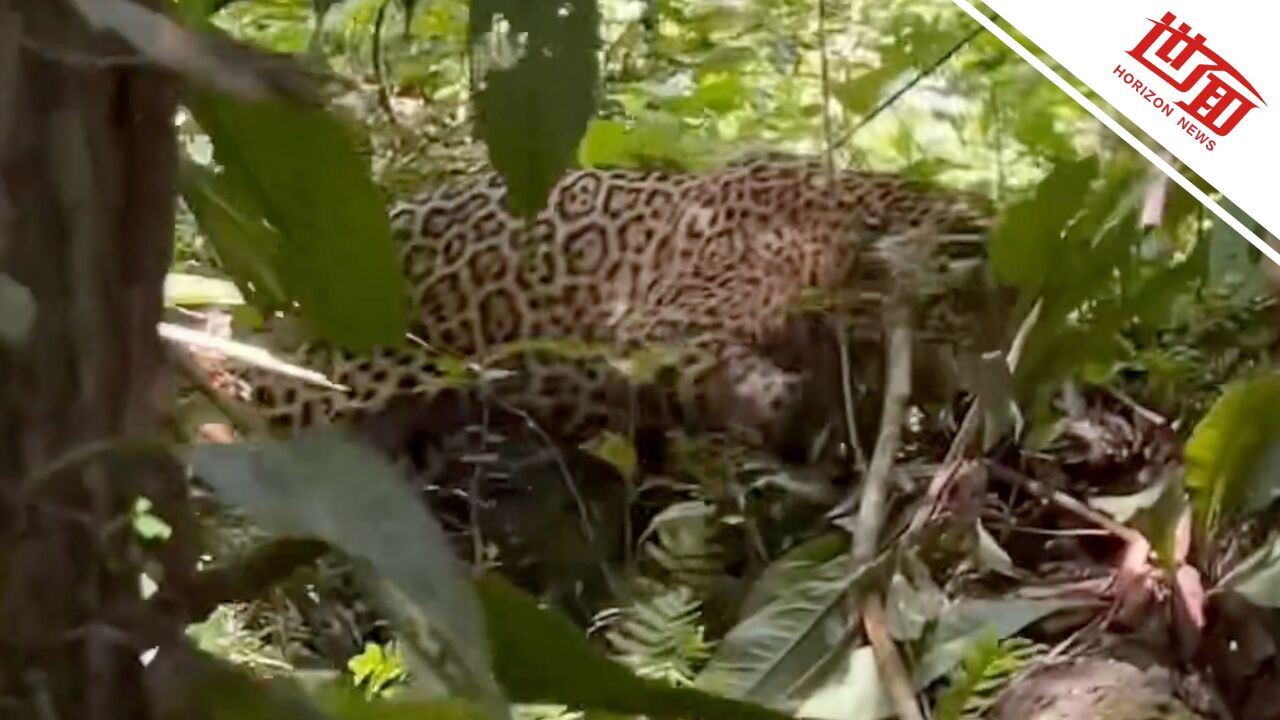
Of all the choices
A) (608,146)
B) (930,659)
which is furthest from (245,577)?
(608,146)

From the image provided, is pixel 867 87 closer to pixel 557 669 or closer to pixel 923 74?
pixel 923 74

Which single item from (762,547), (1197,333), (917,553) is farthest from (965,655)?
(1197,333)

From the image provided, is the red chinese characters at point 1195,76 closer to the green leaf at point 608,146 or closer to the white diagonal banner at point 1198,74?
the white diagonal banner at point 1198,74

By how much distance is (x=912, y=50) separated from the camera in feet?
3.95

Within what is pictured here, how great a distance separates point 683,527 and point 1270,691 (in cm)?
37

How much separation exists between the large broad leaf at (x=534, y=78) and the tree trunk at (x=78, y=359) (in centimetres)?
13

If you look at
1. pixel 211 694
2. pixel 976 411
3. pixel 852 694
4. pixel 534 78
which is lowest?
pixel 852 694

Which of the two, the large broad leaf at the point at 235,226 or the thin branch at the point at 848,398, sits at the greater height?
the large broad leaf at the point at 235,226

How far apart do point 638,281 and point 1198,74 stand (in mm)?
1054

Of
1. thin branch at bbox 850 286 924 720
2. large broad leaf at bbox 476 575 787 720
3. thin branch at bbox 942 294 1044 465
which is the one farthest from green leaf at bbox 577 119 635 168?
large broad leaf at bbox 476 575 787 720

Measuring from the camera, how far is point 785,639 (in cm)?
91

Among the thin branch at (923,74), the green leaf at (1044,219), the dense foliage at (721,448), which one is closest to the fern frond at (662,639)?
the dense foliage at (721,448)

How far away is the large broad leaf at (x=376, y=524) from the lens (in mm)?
276

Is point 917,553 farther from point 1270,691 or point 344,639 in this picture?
point 344,639
